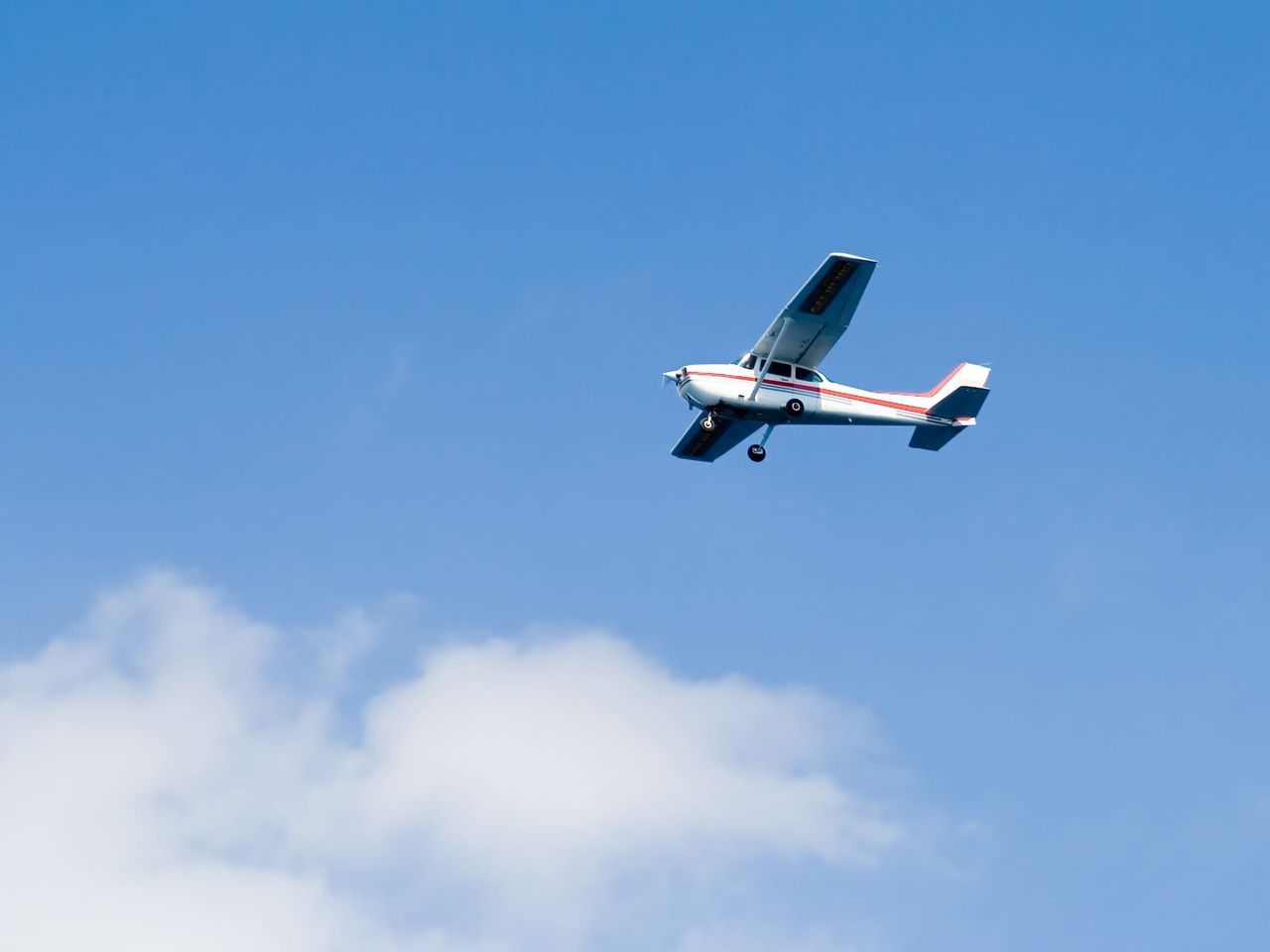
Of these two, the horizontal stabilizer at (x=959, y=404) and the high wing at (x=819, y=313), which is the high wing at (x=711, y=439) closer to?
the high wing at (x=819, y=313)

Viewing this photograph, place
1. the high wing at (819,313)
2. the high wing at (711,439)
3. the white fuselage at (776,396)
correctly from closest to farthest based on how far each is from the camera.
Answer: the high wing at (819,313) → the white fuselage at (776,396) → the high wing at (711,439)

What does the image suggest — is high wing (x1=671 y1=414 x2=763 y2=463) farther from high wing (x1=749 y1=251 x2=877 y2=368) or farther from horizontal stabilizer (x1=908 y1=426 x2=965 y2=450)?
horizontal stabilizer (x1=908 y1=426 x2=965 y2=450)

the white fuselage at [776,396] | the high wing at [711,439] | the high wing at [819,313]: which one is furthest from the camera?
the high wing at [711,439]

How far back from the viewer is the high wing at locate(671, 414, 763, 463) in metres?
49.8

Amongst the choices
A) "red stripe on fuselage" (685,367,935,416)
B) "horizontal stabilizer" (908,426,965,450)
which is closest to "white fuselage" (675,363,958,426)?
"red stripe on fuselage" (685,367,935,416)

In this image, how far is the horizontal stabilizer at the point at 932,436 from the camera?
50406 millimetres

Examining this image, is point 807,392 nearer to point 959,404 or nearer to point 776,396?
point 776,396

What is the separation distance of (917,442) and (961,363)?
2976 mm

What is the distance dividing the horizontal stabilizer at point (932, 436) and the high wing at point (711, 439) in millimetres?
4929

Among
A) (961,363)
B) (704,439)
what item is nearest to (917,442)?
(961,363)

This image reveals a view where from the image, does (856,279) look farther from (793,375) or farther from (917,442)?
(917,442)

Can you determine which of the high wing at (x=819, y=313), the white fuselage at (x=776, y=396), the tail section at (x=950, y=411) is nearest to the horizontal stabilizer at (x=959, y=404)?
the tail section at (x=950, y=411)

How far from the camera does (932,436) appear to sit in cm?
5059

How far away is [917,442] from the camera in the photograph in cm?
5081
